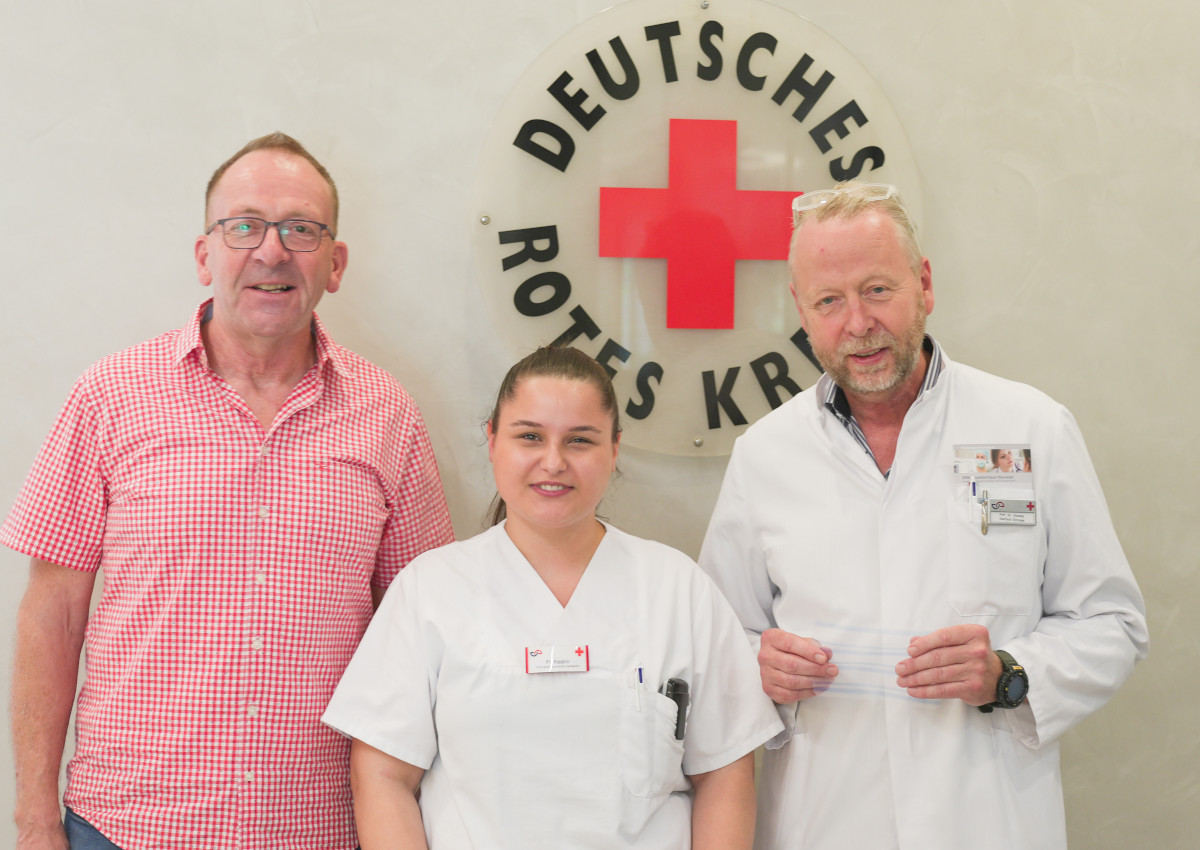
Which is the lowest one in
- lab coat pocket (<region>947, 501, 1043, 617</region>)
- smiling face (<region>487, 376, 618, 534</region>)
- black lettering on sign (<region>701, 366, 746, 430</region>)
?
lab coat pocket (<region>947, 501, 1043, 617</region>)

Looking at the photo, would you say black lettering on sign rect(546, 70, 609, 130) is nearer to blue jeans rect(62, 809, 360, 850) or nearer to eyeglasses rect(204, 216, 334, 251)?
eyeglasses rect(204, 216, 334, 251)

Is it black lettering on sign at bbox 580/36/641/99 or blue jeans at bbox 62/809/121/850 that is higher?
black lettering on sign at bbox 580/36/641/99

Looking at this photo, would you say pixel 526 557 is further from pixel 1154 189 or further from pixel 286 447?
pixel 1154 189

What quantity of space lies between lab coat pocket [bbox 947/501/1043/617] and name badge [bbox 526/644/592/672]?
Result: 0.46m

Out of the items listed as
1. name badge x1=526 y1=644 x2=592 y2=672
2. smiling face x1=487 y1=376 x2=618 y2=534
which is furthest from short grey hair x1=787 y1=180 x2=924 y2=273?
name badge x1=526 y1=644 x2=592 y2=672

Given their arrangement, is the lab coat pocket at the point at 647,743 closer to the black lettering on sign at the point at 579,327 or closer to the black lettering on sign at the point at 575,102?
the black lettering on sign at the point at 579,327

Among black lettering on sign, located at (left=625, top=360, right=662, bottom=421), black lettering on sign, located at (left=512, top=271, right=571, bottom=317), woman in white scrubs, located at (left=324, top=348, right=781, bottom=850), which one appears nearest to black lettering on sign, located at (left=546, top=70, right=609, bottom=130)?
black lettering on sign, located at (left=512, top=271, right=571, bottom=317)

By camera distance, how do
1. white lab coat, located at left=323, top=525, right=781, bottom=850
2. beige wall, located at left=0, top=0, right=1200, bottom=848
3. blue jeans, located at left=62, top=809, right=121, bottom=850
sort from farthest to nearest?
beige wall, located at left=0, top=0, right=1200, bottom=848 → blue jeans, located at left=62, top=809, right=121, bottom=850 → white lab coat, located at left=323, top=525, right=781, bottom=850

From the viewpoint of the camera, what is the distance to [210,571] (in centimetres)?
118

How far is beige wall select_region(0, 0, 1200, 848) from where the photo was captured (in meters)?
1.49

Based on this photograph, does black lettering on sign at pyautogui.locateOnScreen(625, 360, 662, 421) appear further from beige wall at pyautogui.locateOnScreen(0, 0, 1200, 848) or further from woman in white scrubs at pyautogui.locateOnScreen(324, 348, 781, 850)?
woman in white scrubs at pyautogui.locateOnScreen(324, 348, 781, 850)

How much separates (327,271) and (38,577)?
55cm

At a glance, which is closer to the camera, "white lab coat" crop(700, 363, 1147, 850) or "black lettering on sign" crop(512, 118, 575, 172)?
"white lab coat" crop(700, 363, 1147, 850)

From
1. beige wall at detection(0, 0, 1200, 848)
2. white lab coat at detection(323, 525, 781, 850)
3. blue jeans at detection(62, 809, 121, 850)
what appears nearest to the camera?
white lab coat at detection(323, 525, 781, 850)
